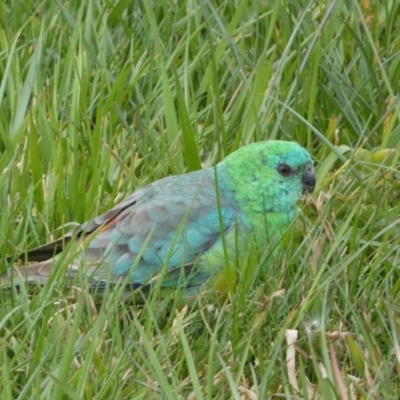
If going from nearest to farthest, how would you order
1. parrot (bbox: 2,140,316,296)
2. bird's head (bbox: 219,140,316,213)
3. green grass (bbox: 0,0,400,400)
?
green grass (bbox: 0,0,400,400) < parrot (bbox: 2,140,316,296) < bird's head (bbox: 219,140,316,213)

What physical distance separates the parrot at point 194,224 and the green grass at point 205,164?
0.08 m

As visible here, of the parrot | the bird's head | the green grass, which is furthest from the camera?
the bird's head

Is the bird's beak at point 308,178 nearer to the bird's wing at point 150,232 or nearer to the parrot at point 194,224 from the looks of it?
→ the parrot at point 194,224

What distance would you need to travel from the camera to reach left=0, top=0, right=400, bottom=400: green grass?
7.68 ft

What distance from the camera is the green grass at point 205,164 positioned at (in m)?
2.34

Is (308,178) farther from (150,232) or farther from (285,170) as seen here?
(150,232)

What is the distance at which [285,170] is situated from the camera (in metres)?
3.05

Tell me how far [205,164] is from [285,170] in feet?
1.28

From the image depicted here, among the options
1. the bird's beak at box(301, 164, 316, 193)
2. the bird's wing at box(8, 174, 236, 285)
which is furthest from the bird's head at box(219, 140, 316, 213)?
the bird's wing at box(8, 174, 236, 285)

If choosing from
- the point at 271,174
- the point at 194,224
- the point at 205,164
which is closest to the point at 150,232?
the point at 194,224

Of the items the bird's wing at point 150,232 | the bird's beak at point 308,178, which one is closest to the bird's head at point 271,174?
the bird's beak at point 308,178

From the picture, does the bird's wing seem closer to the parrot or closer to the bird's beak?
the parrot

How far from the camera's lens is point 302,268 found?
9.03 ft

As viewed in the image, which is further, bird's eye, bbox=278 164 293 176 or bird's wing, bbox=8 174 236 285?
bird's eye, bbox=278 164 293 176
